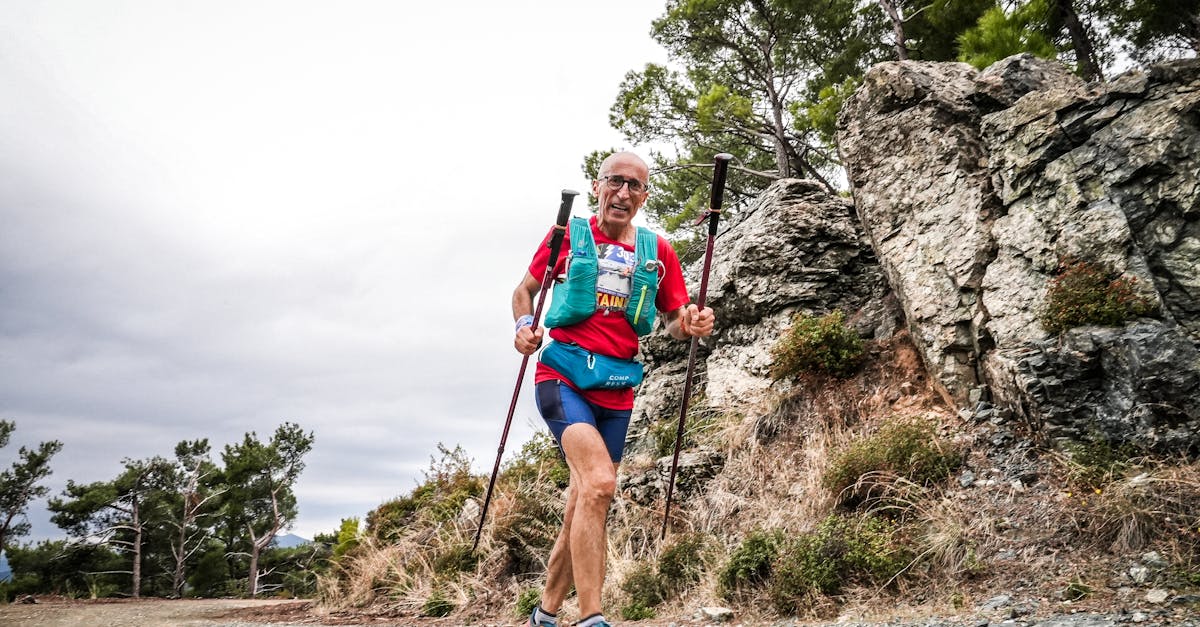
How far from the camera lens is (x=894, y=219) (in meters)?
7.69

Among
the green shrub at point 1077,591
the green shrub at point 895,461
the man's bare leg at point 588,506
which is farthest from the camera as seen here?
the green shrub at point 895,461

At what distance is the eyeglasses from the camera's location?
3.71 metres

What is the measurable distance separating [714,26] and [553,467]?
11.3m

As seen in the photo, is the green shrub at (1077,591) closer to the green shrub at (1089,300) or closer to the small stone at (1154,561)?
the small stone at (1154,561)

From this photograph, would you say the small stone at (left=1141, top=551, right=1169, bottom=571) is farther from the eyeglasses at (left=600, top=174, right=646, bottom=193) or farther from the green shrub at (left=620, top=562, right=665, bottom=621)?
the eyeglasses at (left=600, top=174, right=646, bottom=193)

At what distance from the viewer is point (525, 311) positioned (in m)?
3.98

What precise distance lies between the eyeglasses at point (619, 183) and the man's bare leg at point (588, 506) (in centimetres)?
137

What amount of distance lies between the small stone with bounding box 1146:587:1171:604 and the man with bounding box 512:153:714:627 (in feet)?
9.13

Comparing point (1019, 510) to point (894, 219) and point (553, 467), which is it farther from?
point (553, 467)

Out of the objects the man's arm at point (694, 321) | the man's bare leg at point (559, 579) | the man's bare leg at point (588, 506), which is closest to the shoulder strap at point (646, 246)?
the man's arm at point (694, 321)

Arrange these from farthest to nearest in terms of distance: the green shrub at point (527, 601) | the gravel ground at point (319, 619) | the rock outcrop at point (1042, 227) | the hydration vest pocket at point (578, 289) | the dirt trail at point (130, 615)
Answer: the dirt trail at point (130, 615) < the green shrub at point (527, 601) < the rock outcrop at point (1042, 227) < the hydration vest pocket at point (578, 289) < the gravel ground at point (319, 619)

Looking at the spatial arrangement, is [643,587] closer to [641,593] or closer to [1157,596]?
[641,593]

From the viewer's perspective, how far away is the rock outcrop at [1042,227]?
5082 mm

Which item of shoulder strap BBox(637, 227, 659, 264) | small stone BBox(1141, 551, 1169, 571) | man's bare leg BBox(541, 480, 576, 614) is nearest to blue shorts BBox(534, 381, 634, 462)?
man's bare leg BBox(541, 480, 576, 614)
